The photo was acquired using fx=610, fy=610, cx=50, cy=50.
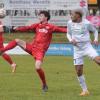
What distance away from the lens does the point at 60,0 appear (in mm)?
40844

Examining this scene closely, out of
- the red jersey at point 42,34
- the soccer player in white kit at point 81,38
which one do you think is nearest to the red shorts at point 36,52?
the red jersey at point 42,34

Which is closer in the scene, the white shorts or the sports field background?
the sports field background

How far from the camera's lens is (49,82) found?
17.5m

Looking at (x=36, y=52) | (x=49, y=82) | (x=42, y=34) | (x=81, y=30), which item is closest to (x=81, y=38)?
(x=81, y=30)

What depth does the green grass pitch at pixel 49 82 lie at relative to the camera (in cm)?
1429

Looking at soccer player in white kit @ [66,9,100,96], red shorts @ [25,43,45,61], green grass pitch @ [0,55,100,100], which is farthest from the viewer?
red shorts @ [25,43,45,61]

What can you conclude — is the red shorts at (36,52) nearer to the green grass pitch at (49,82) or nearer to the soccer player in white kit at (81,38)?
the green grass pitch at (49,82)

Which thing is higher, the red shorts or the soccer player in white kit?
the soccer player in white kit

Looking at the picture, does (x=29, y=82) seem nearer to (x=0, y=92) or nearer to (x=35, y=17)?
(x=0, y=92)

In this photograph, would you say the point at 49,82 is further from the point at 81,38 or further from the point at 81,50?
the point at 81,38

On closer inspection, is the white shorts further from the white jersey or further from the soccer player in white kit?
the white jersey

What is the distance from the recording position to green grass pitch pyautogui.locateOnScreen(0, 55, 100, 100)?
14.3 m

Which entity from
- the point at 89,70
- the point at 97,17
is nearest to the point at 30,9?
the point at 97,17

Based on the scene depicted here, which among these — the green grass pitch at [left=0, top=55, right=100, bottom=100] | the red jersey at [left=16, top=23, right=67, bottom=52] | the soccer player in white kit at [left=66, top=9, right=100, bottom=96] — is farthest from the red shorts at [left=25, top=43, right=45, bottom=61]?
the soccer player in white kit at [left=66, top=9, right=100, bottom=96]
